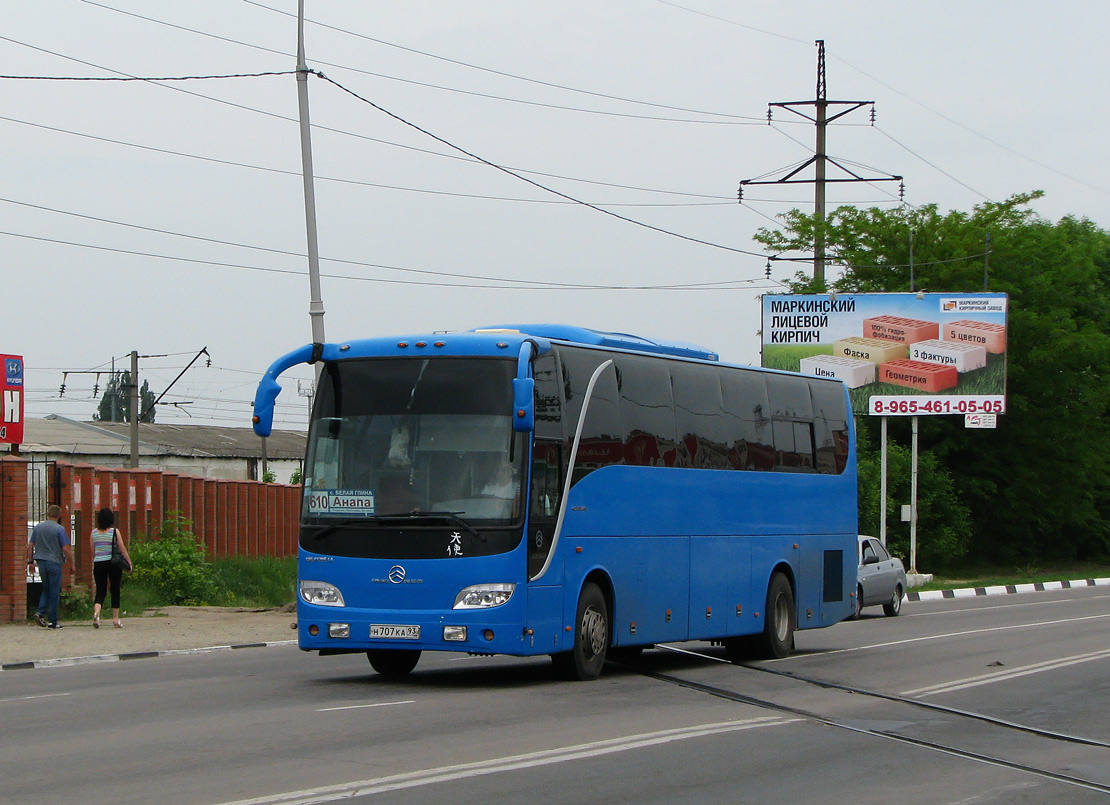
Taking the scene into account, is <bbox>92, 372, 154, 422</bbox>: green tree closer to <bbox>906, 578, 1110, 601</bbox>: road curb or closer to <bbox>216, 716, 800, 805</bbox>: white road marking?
<bbox>906, 578, 1110, 601</bbox>: road curb

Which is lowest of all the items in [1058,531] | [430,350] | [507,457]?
[1058,531]

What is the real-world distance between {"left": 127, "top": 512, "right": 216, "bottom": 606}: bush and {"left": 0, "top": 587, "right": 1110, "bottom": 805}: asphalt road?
28.3ft

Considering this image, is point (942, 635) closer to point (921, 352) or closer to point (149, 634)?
point (149, 634)

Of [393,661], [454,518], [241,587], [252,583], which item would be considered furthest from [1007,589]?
[454,518]

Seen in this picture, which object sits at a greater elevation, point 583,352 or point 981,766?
point 583,352

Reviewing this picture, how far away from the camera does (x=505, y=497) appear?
537 inches

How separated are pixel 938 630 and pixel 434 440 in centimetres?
1212

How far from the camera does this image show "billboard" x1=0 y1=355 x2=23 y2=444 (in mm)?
24297

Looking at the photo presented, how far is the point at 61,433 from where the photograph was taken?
7219 cm

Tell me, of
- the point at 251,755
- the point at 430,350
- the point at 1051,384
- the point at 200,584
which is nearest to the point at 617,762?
the point at 251,755

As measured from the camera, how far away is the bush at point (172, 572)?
26.7 meters

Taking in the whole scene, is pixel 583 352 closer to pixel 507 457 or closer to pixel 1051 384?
pixel 507 457

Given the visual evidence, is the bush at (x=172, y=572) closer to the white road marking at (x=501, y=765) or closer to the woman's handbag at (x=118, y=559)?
the woman's handbag at (x=118, y=559)

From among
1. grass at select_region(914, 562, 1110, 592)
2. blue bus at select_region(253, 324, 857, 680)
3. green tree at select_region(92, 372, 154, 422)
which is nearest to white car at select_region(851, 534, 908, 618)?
blue bus at select_region(253, 324, 857, 680)
